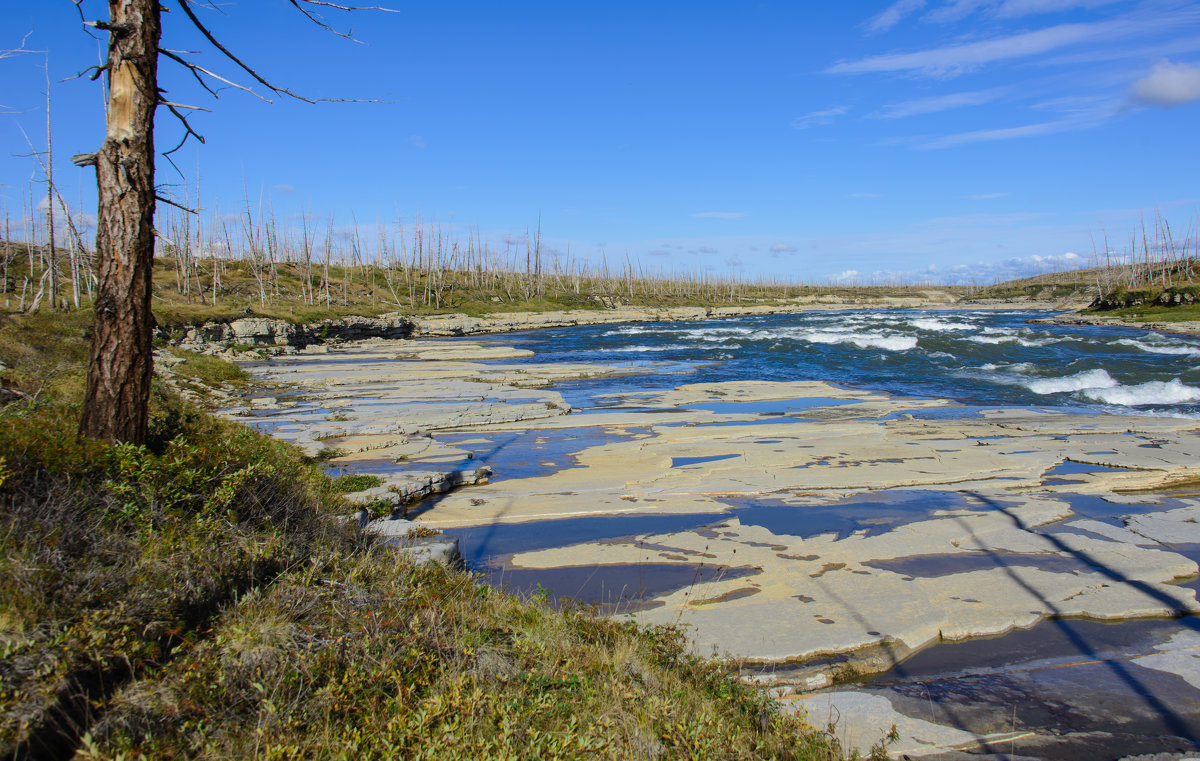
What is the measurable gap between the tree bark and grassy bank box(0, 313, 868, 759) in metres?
0.43

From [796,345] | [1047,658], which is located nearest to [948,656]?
[1047,658]

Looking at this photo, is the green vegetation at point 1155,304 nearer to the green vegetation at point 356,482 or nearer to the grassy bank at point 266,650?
the green vegetation at point 356,482

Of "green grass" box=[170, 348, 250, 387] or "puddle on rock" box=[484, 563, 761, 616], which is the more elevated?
"green grass" box=[170, 348, 250, 387]

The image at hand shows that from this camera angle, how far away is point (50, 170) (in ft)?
83.8

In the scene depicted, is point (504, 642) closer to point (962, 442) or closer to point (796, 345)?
point (962, 442)

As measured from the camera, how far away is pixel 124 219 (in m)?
4.40

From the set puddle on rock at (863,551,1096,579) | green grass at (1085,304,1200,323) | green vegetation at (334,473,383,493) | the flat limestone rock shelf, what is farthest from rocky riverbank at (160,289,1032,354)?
green grass at (1085,304,1200,323)

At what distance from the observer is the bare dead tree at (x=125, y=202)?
4.37 meters

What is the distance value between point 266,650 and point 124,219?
10.7 feet

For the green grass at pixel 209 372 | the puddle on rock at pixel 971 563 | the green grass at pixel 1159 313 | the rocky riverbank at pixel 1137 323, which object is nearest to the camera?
the puddle on rock at pixel 971 563

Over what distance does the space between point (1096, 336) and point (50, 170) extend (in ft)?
175

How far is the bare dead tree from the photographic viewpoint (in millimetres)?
4371

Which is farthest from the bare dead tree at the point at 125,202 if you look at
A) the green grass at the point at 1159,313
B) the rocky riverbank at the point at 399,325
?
the green grass at the point at 1159,313

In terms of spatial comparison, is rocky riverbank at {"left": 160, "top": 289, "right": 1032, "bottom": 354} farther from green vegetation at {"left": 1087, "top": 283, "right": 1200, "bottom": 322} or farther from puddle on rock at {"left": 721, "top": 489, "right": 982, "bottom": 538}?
green vegetation at {"left": 1087, "top": 283, "right": 1200, "bottom": 322}
